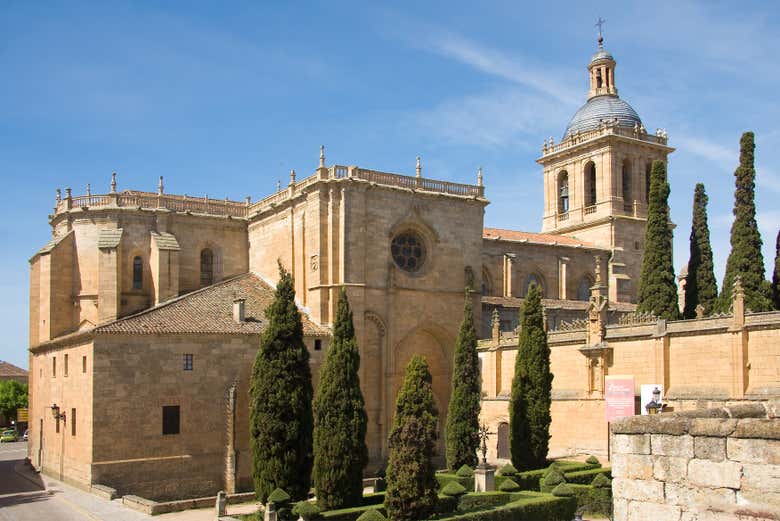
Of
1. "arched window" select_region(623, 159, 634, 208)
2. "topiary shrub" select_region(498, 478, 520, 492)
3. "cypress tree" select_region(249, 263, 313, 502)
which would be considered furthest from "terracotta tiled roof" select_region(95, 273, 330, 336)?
"arched window" select_region(623, 159, 634, 208)

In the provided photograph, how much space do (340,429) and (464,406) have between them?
7.33m

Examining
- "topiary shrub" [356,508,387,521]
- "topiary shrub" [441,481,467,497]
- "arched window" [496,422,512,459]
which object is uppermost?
"topiary shrub" [441,481,467,497]

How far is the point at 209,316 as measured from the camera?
31.3 m

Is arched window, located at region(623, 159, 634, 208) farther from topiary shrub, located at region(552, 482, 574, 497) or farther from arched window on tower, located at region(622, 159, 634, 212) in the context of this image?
topiary shrub, located at region(552, 482, 574, 497)

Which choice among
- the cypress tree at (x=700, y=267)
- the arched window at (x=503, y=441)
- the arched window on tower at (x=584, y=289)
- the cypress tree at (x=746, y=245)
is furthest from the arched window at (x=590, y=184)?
the arched window at (x=503, y=441)

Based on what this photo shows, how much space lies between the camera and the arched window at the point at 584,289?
46312 mm

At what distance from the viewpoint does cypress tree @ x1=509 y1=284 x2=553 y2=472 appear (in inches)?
1075

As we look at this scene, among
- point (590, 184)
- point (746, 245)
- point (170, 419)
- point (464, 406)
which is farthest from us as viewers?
point (590, 184)

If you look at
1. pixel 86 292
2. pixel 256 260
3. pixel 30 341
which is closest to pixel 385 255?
pixel 256 260

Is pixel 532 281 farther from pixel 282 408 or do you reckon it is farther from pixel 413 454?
pixel 413 454

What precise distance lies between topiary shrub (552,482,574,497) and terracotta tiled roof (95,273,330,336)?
1268cm

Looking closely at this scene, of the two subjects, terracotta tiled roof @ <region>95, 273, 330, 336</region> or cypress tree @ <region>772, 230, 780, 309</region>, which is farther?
cypress tree @ <region>772, 230, 780, 309</region>

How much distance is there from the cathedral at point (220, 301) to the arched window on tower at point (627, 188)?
744cm

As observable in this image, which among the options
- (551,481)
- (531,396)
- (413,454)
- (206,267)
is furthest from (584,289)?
(413,454)
